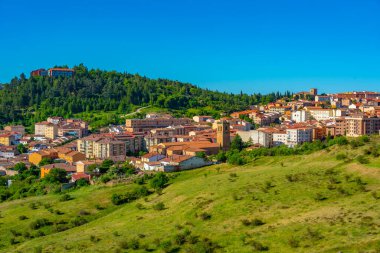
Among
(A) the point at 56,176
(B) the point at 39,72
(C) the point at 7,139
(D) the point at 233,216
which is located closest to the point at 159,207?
(D) the point at 233,216

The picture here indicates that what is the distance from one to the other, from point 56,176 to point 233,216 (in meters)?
37.6

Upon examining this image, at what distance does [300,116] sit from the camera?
121375 millimetres

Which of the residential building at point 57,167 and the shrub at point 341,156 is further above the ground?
the shrub at point 341,156

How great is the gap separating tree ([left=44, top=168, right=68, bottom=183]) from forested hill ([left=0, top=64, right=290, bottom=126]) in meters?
68.5

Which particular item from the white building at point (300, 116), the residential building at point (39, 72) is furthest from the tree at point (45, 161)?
the residential building at point (39, 72)

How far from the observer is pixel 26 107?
489 feet

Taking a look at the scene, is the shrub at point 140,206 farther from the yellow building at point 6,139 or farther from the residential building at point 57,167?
the yellow building at point 6,139

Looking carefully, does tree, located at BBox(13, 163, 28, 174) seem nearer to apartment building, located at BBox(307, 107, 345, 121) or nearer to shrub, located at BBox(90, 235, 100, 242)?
shrub, located at BBox(90, 235, 100, 242)

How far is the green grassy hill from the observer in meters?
29.5

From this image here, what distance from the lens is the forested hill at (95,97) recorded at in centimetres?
14062

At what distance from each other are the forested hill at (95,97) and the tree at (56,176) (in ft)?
225

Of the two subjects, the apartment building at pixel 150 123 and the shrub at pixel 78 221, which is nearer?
the shrub at pixel 78 221

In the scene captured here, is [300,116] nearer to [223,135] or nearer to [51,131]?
[223,135]

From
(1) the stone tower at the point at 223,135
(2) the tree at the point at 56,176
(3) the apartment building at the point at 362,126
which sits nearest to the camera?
(2) the tree at the point at 56,176
